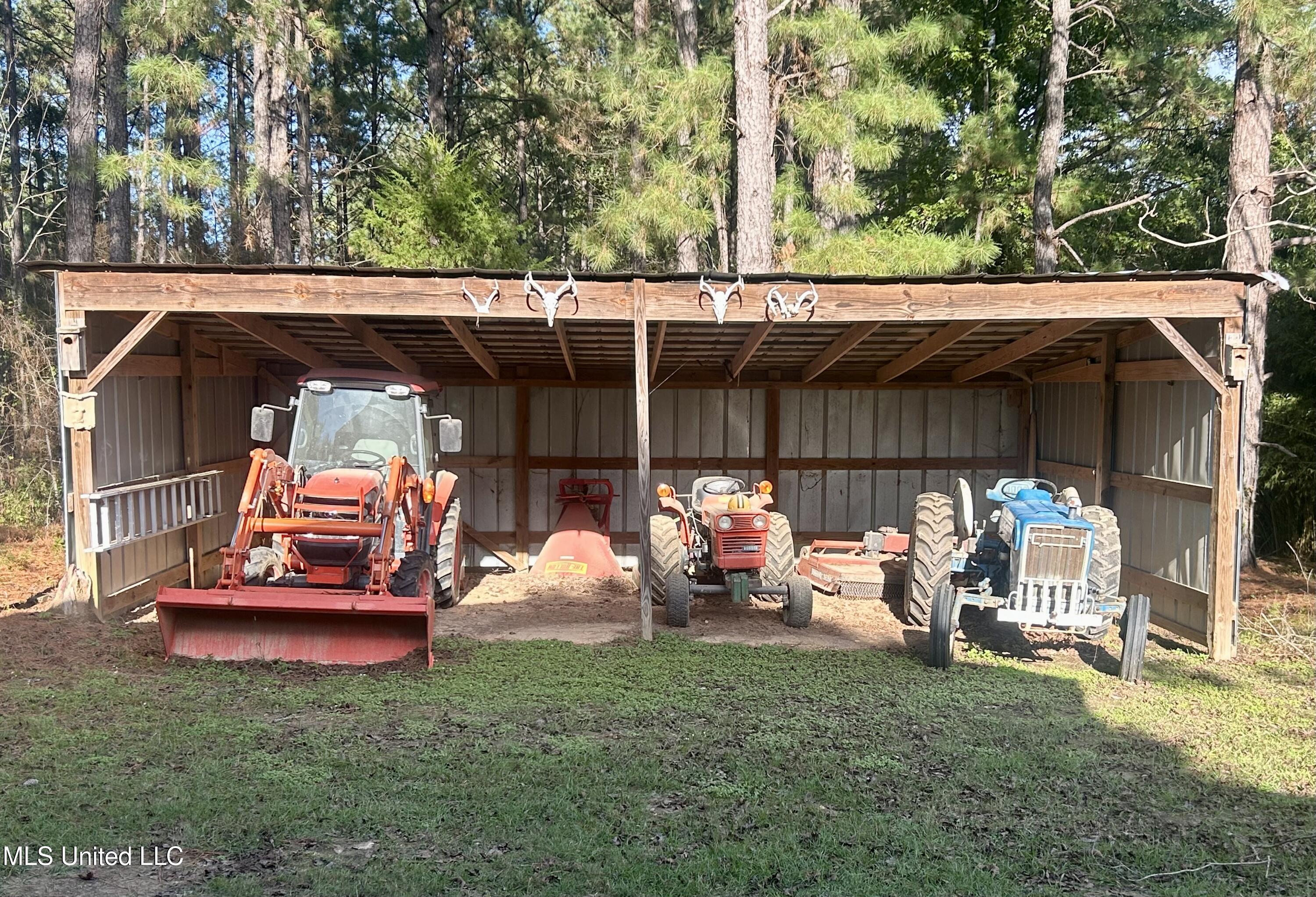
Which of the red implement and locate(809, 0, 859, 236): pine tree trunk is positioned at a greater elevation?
locate(809, 0, 859, 236): pine tree trunk

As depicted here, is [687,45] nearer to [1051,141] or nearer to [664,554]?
[1051,141]

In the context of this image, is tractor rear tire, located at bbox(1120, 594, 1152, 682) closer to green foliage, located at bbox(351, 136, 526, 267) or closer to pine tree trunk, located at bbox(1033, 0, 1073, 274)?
pine tree trunk, located at bbox(1033, 0, 1073, 274)

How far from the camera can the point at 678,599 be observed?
7250mm

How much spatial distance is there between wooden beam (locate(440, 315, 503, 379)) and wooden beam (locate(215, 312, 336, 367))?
151 centimetres

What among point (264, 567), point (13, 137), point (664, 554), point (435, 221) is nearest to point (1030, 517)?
point (664, 554)

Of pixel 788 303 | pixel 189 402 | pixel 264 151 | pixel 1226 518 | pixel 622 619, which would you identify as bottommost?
pixel 622 619

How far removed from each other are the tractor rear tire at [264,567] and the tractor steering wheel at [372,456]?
2.82 feet

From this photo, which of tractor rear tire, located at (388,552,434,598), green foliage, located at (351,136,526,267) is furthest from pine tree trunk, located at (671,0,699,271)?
tractor rear tire, located at (388,552,434,598)

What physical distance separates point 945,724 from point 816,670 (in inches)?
46.5

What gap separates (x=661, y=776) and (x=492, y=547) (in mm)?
6593

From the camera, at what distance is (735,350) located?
9.48m

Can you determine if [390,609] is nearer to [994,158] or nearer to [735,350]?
[735,350]

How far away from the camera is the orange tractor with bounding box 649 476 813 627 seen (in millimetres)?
7254

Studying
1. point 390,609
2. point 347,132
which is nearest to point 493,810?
point 390,609
